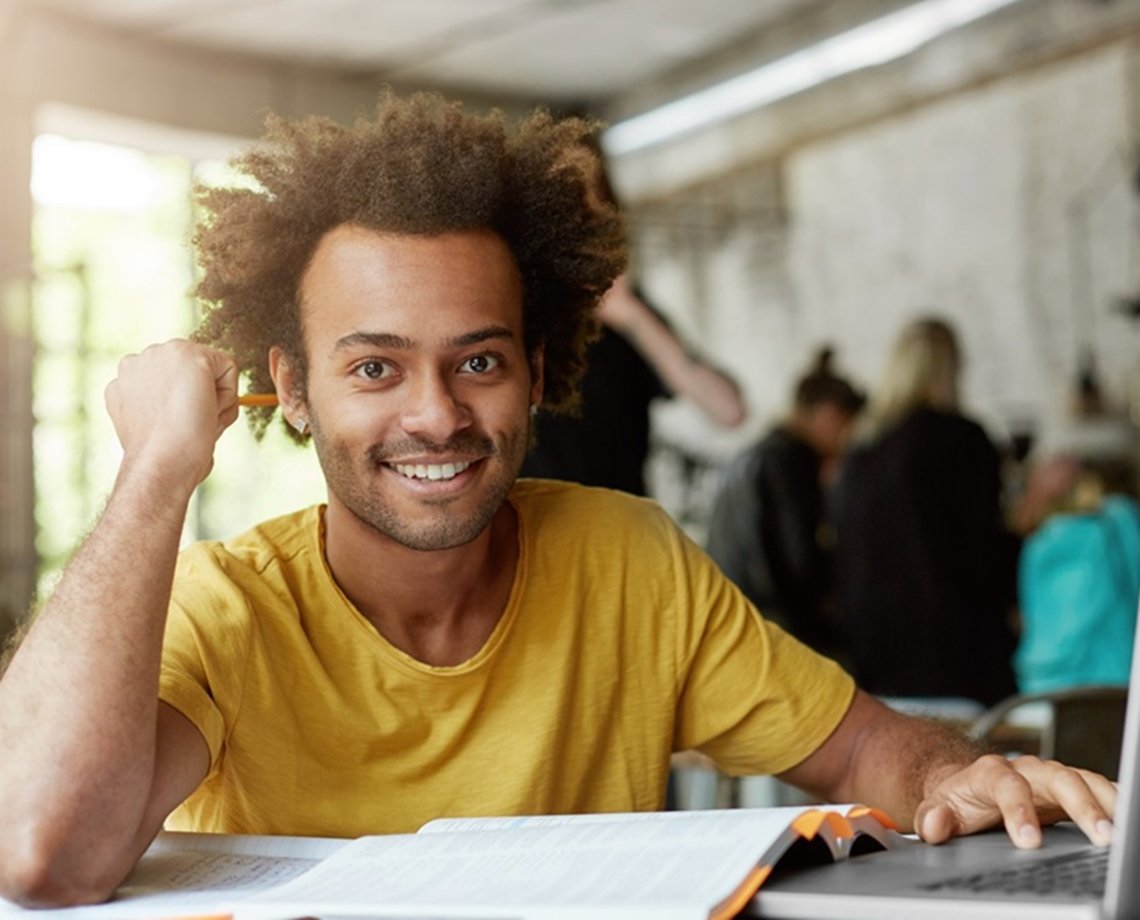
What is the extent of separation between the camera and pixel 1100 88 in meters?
6.36

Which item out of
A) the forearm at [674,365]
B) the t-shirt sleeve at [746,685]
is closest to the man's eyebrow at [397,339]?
the t-shirt sleeve at [746,685]

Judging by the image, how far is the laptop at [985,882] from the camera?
0.81m

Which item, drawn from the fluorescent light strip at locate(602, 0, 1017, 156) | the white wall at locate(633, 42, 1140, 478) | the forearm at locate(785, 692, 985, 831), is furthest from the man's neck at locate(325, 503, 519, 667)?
the fluorescent light strip at locate(602, 0, 1017, 156)

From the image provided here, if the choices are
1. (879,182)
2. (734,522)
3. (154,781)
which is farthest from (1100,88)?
(154,781)

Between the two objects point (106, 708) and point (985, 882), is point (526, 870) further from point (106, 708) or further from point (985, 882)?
point (106, 708)

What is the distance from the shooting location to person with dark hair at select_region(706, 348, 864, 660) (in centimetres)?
502

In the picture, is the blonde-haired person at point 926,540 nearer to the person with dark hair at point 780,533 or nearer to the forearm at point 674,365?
the person with dark hair at point 780,533

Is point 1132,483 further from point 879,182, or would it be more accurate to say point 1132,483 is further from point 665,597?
point 665,597

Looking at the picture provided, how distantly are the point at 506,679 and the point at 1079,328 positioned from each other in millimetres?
5378

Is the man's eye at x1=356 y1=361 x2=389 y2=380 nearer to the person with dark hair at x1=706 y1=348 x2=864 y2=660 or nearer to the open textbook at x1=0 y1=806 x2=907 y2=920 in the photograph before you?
the open textbook at x1=0 y1=806 x2=907 y2=920

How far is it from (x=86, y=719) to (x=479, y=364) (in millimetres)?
522

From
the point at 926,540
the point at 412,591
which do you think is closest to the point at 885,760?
the point at 412,591

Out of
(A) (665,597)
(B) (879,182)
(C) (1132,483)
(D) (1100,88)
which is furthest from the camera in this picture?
(B) (879,182)

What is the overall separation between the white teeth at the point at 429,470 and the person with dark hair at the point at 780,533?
3.48 metres
